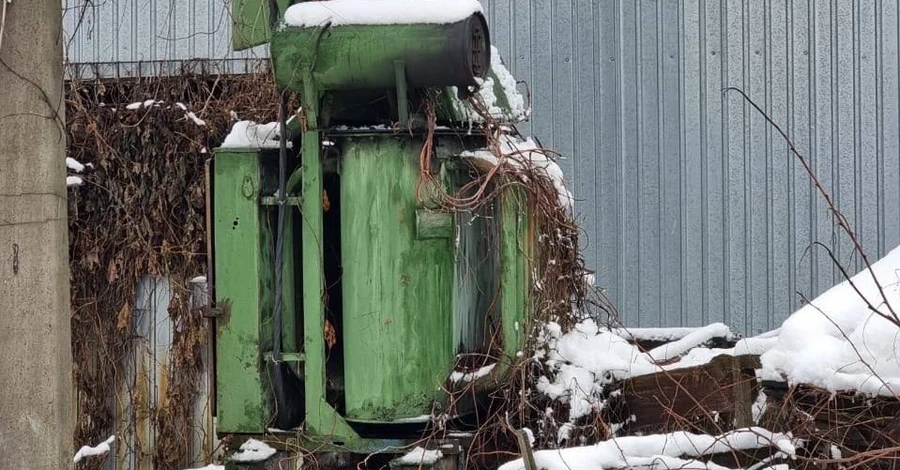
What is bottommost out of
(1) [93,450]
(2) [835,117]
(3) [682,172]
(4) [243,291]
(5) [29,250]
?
(1) [93,450]

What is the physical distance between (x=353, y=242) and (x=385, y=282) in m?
0.19

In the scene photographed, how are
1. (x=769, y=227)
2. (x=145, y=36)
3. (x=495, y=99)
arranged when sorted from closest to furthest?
(x=495, y=99)
(x=769, y=227)
(x=145, y=36)

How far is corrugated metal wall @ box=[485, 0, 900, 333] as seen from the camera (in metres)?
7.15

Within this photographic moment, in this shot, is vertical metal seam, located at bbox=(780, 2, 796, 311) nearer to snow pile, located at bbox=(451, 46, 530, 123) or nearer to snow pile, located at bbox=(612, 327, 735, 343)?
snow pile, located at bbox=(612, 327, 735, 343)

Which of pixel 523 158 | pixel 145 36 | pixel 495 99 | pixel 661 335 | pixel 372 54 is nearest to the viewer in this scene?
pixel 372 54

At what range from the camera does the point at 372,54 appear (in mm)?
4008

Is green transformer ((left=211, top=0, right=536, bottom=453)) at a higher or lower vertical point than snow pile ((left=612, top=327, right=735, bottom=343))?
higher

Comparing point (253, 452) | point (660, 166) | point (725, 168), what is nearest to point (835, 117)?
point (725, 168)

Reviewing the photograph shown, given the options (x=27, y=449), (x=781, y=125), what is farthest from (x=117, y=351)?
(x=781, y=125)

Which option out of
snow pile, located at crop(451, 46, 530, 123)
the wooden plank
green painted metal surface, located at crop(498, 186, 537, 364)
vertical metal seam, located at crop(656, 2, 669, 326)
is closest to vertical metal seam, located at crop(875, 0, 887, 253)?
vertical metal seam, located at crop(656, 2, 669, 326)

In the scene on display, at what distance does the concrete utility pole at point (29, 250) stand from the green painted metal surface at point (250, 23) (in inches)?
30.2

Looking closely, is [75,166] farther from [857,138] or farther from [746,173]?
[857,138]

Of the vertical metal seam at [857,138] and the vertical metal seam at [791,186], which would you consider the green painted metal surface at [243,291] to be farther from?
the vertical metal seam at [857,138]

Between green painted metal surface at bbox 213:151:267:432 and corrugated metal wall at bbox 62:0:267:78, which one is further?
corrugated metal wall at bbox 62:0:267:78
